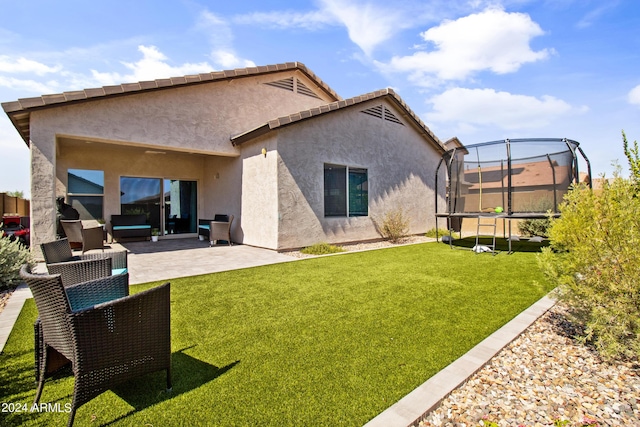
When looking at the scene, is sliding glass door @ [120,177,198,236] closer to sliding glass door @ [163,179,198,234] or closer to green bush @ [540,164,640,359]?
sliding glass door @ [163,179,198,234]

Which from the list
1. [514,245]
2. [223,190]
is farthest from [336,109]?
[514,245]

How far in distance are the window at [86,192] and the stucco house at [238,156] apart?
4 cm

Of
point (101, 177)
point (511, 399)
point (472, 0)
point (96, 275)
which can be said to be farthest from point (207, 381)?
point (101, 177)

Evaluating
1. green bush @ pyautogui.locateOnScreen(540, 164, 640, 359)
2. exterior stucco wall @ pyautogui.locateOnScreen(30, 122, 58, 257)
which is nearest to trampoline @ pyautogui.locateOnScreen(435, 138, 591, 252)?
green bush @ pyautogui.locateOnScreen(540, 164, 640, 359)

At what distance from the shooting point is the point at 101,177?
1171cm

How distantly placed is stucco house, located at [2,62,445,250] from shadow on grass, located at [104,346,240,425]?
657 cm

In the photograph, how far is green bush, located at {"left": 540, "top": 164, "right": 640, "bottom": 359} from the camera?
116 inches

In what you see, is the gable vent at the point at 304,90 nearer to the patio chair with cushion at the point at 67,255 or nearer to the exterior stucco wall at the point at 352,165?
the exterior stucco wall at the point at 352,165

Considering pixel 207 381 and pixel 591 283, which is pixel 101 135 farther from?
pixel 591 283

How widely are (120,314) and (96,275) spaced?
1693mm

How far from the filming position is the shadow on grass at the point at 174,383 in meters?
2.39

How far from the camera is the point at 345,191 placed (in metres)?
11.2

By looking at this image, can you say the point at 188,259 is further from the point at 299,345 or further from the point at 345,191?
the point at 299,345

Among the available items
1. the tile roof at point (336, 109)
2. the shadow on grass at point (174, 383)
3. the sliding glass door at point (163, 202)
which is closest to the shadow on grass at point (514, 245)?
the tile roof at point (336, 109)
